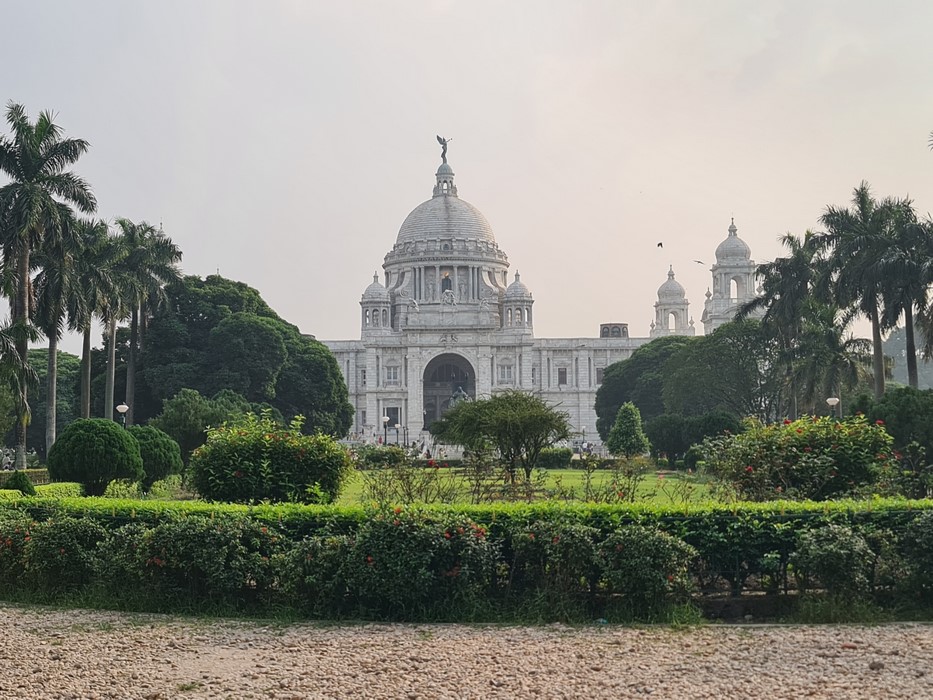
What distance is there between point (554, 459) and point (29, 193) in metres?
24.3

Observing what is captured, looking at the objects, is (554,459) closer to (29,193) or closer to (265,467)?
(29,193)

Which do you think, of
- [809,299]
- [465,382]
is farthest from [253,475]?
[465,382]

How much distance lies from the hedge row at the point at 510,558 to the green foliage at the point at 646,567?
0.6 inches

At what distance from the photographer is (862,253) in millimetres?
38438

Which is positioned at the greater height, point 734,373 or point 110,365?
point 734,373

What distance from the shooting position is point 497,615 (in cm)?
1234

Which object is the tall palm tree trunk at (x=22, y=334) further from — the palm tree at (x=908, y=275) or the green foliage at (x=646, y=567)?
the palm tree at (x=908, y=275)

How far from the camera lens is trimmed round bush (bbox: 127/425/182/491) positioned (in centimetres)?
2795

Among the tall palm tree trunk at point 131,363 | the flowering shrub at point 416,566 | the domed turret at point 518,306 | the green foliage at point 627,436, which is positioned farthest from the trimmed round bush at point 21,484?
the domed turret at point 518,306

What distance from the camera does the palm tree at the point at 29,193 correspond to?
3209 cm

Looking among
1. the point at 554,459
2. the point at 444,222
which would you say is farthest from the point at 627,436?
the point at 444,222

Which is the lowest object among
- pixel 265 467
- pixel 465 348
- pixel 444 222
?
pixel 265 467

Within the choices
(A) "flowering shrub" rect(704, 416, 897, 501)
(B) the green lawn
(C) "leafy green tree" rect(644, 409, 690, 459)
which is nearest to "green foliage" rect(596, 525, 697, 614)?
(A) "flowering shrub" rect(704, 416, 897, 501)

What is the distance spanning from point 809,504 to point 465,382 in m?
93.6
